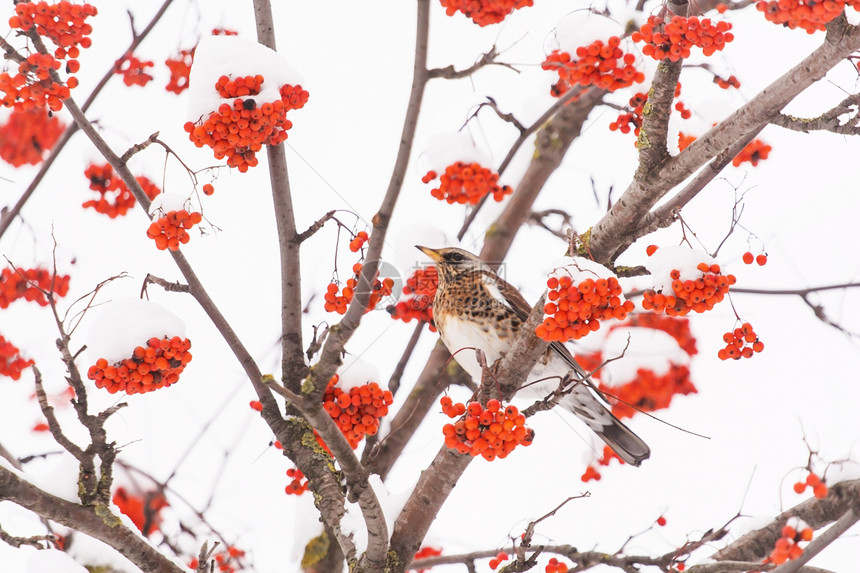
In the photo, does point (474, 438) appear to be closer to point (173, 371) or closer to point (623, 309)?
point (623, 309)

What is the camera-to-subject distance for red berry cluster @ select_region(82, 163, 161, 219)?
322 cm

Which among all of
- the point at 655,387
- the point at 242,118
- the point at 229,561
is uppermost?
the point at 242,118

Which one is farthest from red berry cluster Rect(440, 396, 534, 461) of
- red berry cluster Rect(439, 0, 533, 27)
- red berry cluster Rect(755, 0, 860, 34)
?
red berry cluster Rect(439, 0, 533, 27)

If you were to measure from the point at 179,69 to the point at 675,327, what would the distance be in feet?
9.81

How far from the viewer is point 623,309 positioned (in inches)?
76.8

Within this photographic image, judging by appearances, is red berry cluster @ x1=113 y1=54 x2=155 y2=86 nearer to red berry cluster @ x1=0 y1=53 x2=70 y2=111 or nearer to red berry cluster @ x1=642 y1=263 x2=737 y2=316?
red berry cluster @ x1=0 y1=53 x2=70 y2=111

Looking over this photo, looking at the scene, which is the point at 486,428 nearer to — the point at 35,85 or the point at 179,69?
the point at 35,85

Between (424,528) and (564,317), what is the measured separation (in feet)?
4.26

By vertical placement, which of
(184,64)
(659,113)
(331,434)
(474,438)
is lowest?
(474,438)

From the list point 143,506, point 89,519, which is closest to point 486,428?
point 89,519

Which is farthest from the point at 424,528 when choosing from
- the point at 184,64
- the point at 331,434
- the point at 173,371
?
the point at 184,64

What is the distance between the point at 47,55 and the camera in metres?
2.17

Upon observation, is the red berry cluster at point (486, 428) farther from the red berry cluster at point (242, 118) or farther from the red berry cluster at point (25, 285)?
the red berry cluster at point (25, 285)

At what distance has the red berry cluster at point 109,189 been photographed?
3225 mm
